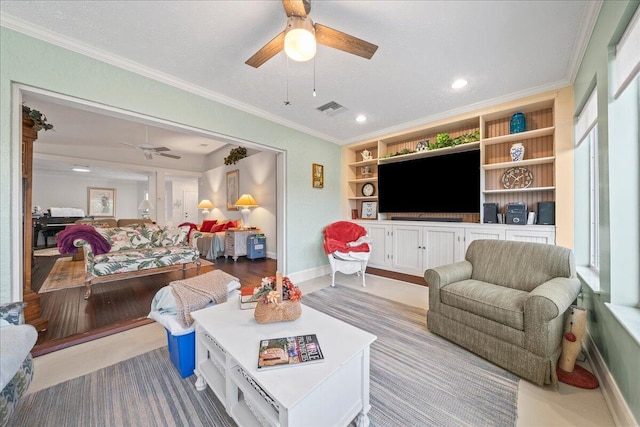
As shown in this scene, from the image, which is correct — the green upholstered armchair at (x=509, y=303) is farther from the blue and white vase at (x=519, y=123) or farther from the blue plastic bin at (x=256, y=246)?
the blue plastic bin at (x=256, y=246)

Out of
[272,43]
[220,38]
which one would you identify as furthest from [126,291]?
[272,43]

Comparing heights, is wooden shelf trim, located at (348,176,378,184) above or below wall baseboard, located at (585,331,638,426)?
above

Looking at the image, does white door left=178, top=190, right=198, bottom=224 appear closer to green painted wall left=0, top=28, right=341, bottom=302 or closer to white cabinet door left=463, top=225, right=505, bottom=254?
green painted wall left=0, top=28, right=341, bottom=302

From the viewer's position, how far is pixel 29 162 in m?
2.33

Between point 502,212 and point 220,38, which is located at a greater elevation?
point 220,38

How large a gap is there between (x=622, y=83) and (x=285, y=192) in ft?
10.5

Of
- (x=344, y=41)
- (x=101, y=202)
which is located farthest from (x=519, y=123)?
(x=101, y=202)

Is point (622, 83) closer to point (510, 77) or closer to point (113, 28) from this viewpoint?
point (510, 77)

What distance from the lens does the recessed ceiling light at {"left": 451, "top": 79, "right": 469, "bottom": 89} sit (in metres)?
2.47

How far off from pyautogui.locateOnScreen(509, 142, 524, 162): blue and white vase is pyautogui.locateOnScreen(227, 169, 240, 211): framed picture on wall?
558cm

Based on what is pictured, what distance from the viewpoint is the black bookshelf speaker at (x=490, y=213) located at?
3033mm

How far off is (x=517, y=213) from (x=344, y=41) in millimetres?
2841

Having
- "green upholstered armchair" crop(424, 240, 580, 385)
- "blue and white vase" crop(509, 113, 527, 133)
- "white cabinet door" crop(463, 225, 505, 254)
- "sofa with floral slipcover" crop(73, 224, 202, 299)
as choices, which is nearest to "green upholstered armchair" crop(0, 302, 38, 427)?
"sofa with floral slipcover" crop(73, 224, 202, 299)

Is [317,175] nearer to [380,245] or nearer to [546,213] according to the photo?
[380,245]
